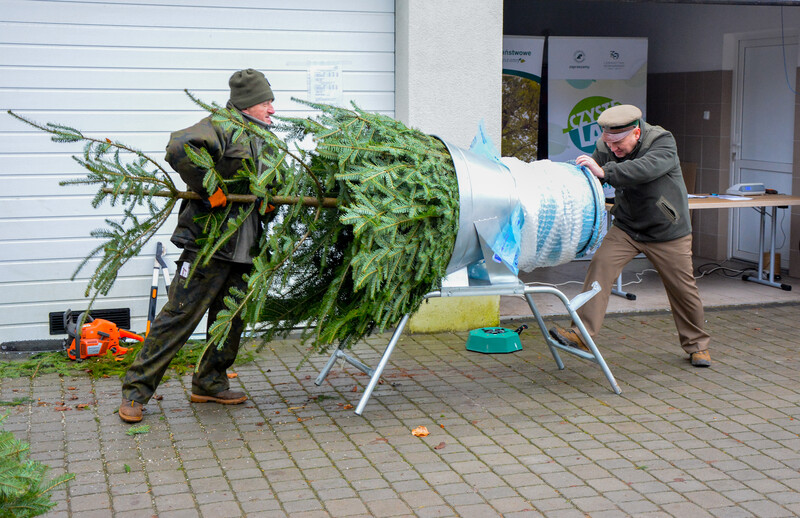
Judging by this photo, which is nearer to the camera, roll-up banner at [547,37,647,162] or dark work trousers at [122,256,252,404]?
dark work trousers at [122,256,252,404]

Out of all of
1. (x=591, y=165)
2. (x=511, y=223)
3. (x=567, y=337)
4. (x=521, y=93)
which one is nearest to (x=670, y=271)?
(x=567, y=337)

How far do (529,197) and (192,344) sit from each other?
2975 millimetres

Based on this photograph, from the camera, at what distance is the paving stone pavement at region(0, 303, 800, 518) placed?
13.9ft

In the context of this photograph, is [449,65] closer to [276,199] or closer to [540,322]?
[540,322]

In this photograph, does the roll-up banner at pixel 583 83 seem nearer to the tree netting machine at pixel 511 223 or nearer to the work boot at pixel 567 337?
the work boot at pixel 567 337

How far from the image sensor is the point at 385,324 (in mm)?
5055

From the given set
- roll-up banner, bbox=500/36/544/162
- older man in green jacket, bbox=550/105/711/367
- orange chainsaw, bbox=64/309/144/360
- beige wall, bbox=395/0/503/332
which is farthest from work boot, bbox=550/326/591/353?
roll-up banner, bbox=500/36/544/162

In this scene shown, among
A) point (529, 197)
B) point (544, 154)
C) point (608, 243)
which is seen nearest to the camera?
point (529, 197)

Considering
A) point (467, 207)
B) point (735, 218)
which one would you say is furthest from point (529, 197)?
point (735, 218)

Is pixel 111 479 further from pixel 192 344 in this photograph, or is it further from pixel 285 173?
pixel 192 344

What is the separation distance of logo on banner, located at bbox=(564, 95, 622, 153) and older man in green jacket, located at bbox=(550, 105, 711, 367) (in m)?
3.96

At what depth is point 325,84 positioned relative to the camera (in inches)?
287

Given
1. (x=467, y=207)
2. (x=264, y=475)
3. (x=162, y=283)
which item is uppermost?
(x=467, y=207)

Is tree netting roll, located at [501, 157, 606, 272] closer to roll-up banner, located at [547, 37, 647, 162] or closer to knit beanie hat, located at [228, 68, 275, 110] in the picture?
knit beanie hat, located at [228, 68, 275, 110]
